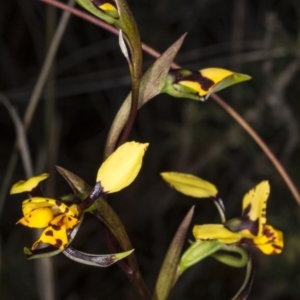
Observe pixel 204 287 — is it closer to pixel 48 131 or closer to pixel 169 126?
pixel 169 126

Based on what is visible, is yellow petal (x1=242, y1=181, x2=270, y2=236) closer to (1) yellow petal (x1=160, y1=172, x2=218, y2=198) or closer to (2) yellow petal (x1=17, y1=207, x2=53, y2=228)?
(1) yellow petal (x1=160, y1=172, x2=218, y2=198)

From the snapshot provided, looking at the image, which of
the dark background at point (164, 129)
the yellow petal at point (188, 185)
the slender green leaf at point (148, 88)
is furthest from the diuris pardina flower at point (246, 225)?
the dark background at point (164, 129)

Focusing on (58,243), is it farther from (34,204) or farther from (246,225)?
(246,225)

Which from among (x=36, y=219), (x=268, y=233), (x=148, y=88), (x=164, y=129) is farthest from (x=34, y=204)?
(x=164, y=129)

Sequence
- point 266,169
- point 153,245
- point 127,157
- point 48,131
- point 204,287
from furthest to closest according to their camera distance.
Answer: point 153,245
point 204,287
point 266,169
point 48,131
point 127,157

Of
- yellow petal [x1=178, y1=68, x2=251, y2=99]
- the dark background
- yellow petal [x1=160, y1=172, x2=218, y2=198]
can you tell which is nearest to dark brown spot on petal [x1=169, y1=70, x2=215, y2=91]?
yellow petal [x1=178, y1=68, x2=251, y2=99]

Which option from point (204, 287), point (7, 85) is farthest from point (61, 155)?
point (204, 287)
